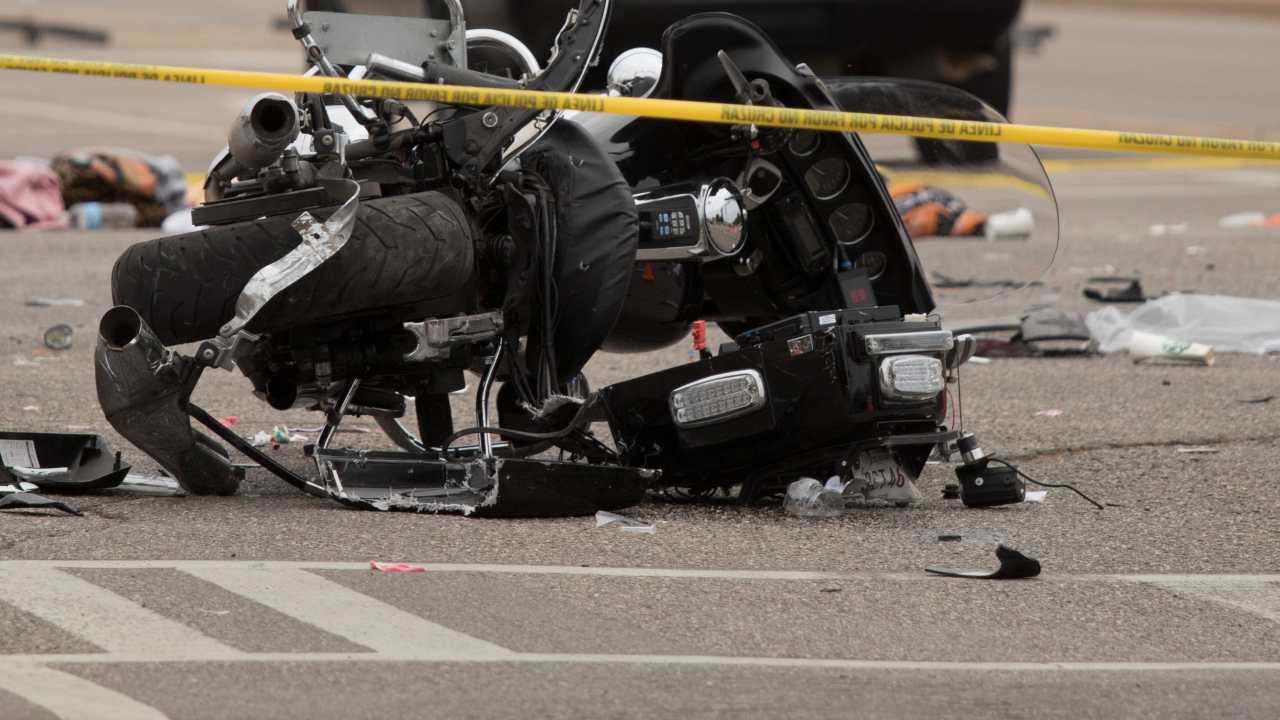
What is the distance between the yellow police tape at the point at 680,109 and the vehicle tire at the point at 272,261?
0.35m

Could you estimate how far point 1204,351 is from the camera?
9344 mm

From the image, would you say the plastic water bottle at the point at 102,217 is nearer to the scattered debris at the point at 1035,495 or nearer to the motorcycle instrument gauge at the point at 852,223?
the motorcycle instrument gauge at the point at 852,223

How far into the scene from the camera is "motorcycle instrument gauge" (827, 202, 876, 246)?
257 inches

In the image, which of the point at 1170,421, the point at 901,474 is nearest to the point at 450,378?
the point at 901,474

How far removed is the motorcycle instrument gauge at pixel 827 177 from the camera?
6.48 meters

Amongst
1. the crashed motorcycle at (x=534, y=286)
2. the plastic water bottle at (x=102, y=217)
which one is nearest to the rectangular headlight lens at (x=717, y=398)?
the crashed motorcycle at (x=534, y=286)

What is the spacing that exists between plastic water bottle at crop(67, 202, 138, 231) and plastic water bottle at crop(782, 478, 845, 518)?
28.0 feet

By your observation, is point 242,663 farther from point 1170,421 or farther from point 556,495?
point 1170,421

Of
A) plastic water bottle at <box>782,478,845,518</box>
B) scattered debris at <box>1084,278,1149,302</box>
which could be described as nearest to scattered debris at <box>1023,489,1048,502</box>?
plastic water bottle at <box>782,478,845,518</box>

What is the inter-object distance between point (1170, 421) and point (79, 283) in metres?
6.13

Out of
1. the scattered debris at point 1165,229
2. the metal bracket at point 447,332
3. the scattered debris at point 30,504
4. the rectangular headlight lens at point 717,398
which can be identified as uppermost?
the metal bracket at point 447,332

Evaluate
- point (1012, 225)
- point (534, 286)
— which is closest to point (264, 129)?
point (534, 286)

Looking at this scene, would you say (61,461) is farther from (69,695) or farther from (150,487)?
(69,695)

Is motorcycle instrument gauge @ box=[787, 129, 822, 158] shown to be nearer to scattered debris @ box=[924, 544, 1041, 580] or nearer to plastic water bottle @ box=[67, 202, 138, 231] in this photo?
scattered debris @ box=[924, 544, 1041, 580]
